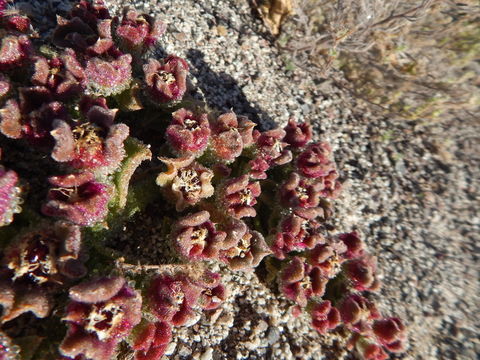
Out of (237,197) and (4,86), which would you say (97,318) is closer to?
(237,197)

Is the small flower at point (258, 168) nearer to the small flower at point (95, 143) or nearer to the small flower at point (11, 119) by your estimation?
the small flower at point (95, 143)

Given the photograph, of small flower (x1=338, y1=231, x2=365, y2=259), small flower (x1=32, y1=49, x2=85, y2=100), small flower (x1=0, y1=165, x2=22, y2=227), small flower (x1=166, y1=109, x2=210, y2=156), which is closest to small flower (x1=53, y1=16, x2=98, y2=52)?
small flower (x1=32, y1=49, x2=85, y2=100)

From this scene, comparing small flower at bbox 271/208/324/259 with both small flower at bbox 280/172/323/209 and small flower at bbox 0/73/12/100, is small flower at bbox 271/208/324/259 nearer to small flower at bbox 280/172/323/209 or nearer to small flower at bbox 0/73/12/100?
small flower at bbox 280/172/323/209

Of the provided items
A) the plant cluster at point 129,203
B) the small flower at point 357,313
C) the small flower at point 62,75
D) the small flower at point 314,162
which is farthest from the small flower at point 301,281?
the small flower at point 62,75

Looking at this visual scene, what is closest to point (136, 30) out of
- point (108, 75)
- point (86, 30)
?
point (86, 30)

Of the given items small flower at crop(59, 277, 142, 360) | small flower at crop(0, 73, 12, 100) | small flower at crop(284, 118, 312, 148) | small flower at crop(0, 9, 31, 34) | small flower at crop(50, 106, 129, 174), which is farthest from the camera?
small flower at crop(284, 118, 312, 148)

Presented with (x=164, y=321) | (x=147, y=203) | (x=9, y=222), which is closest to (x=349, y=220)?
(x=147, y=203)
